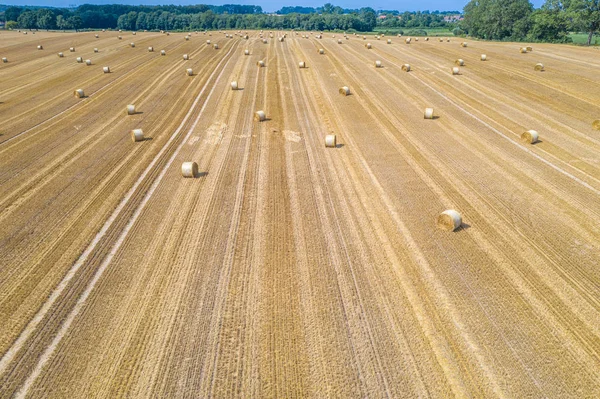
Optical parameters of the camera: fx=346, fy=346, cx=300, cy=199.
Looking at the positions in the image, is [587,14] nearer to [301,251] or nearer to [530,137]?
[530,137]

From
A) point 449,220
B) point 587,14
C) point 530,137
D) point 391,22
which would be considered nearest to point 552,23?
point 587,14

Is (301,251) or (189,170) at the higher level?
(189,170)

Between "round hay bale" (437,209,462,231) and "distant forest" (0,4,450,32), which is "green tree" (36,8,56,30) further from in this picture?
"round hay bale" (437,209,462,231)

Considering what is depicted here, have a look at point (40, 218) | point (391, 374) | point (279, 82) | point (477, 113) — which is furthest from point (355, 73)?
point (391, 374)

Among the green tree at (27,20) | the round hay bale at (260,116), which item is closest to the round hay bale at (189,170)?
the round hay bale at (260,116)

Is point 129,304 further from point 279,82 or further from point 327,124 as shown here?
point 279,82

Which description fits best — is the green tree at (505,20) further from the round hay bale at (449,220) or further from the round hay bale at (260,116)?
the round hay bale at (449,220)

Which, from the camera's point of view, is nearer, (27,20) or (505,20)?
(505,20)
